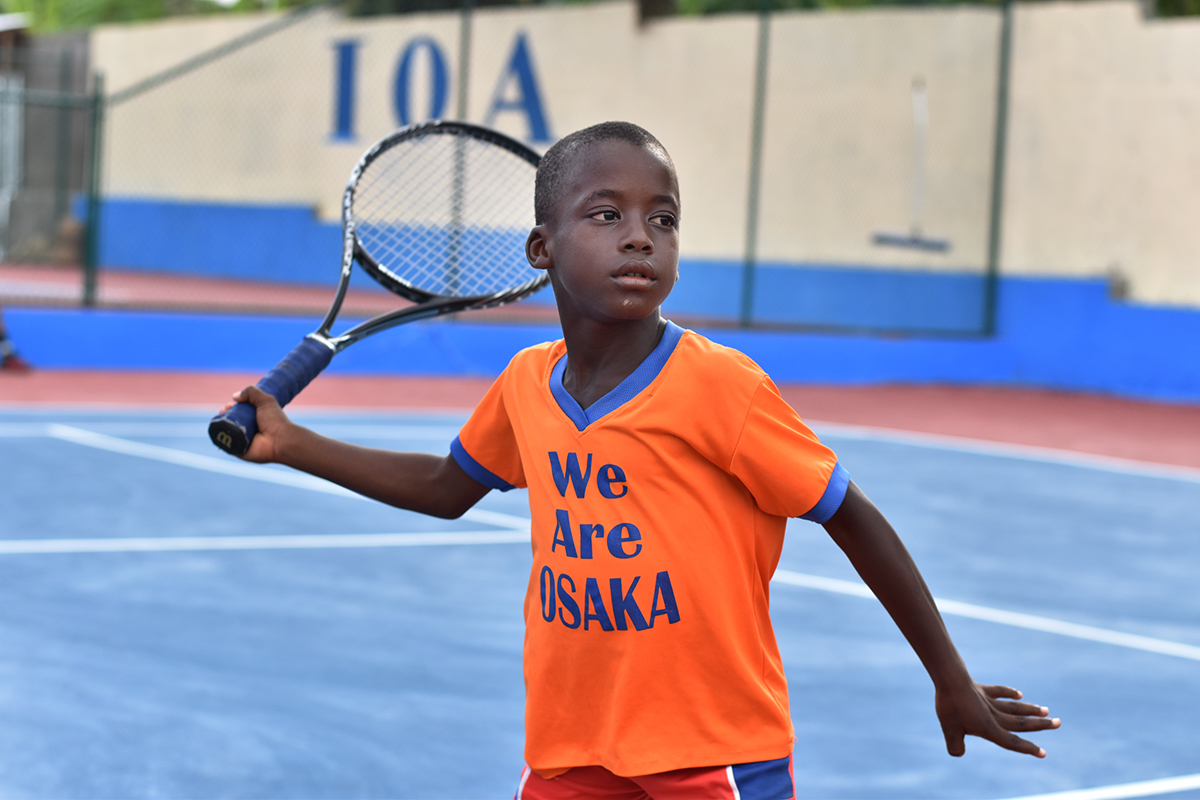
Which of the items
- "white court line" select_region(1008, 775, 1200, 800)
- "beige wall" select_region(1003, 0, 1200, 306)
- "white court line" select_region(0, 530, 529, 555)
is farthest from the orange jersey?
"beige wall" select_region(1003, 0, 1200, 306)

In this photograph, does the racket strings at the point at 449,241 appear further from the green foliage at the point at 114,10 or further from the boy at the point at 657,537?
the green foliage at the point at 114,10

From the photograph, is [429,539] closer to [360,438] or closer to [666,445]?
[360,438]

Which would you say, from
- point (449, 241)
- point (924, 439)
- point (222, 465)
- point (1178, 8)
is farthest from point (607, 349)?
point (1178, 8)

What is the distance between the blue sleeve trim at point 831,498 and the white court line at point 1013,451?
6403mm

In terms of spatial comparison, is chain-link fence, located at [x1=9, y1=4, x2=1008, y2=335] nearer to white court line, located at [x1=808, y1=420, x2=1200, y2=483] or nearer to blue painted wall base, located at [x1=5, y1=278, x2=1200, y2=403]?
blue painted wall base, located at [x1=5, y1=278, x2=1200, y2=403]

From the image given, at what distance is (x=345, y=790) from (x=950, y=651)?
1491 mm

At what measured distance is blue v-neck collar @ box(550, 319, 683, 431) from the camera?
5.99 feet

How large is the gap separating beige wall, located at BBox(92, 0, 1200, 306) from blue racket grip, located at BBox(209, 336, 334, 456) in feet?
34.8

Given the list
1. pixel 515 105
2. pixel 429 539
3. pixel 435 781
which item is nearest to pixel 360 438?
pixel 429 539

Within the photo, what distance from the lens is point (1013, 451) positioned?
27.6 ft

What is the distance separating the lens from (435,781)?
2977 millimetres

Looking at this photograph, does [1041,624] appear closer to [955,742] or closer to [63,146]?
[955,742]

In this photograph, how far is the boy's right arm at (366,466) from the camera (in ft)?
6.96

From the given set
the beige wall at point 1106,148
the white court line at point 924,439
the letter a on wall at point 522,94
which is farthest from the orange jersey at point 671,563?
the letter a on wall at point 522,94
